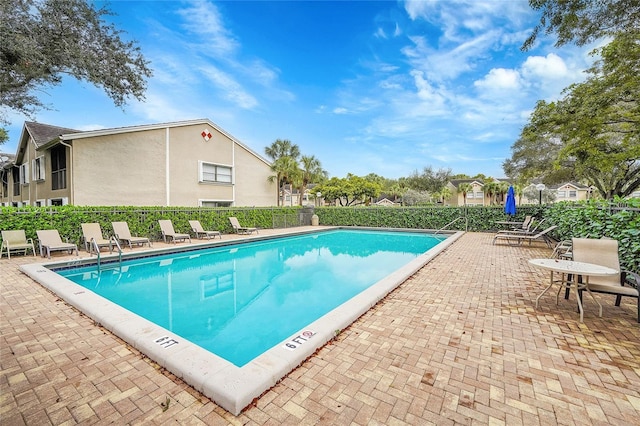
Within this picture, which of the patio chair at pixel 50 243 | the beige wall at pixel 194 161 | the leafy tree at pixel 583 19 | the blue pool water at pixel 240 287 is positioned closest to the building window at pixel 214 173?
the beige wall at pixel 194 161

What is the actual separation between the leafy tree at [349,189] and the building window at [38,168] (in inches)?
1318

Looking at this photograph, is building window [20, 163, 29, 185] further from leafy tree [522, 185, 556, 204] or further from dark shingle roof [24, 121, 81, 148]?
leafy tree [522, 185, 556, 204]

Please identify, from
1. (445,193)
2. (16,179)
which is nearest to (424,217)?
(16,179)

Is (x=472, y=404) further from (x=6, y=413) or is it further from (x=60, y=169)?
(x=60, y=169)

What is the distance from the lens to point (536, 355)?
3.04 m

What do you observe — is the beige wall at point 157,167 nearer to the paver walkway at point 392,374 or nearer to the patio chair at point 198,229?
the patio chair at point 198,229

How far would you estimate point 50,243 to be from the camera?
→ 8797 mm

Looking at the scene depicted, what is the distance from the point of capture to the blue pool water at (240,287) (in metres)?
4.72

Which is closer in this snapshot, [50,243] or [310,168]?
[50,243]

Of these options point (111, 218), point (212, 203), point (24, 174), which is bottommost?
point (111, 218)

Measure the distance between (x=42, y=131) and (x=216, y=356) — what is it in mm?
21406

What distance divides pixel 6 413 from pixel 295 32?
16.3 metres

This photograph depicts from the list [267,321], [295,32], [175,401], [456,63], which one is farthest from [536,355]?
[295,32]

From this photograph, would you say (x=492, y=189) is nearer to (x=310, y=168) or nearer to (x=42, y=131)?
(x=310, y=168)
